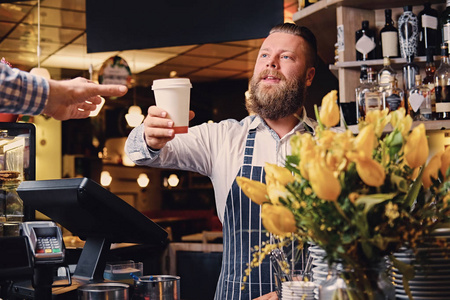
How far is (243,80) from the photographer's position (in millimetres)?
11164

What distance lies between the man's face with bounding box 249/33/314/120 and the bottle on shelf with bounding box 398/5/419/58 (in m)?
0.87

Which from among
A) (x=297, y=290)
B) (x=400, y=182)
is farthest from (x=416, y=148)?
(x=297, y=290)

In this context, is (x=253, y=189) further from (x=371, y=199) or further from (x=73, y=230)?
(x=73, y=230)

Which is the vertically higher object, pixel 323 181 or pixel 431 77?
pixel 431 77

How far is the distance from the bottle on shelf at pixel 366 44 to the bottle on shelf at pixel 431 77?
11.2 inches

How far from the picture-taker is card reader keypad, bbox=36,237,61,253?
4.56 feet

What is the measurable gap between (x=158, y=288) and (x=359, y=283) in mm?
530

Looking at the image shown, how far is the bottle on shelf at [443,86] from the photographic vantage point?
9.12 ft

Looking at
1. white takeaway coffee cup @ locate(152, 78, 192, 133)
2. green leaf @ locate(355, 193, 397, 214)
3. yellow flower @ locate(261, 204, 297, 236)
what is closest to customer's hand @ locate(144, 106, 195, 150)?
white takeaway coffee cup @ locate(152, 78, 192, 133)

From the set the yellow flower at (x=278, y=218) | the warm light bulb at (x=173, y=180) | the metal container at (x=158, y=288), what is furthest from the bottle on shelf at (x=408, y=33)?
the warm light bulb at (x=173, y=180)

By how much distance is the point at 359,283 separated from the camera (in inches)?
41.1

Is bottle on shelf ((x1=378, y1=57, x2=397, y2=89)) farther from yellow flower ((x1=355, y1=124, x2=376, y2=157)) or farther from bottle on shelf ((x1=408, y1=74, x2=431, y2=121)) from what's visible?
yellow flower ((x1=355, y1=124, x2=376, y2=157))

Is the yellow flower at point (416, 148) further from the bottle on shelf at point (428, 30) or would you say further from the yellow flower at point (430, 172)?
the bottle on shelf at point (428, 30)

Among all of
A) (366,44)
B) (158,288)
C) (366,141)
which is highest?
(366,44)
